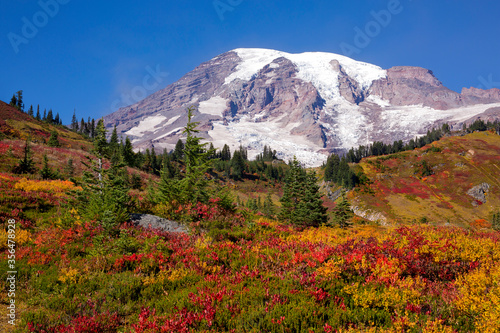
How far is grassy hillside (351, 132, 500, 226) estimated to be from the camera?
317 feet

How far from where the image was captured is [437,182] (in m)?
119

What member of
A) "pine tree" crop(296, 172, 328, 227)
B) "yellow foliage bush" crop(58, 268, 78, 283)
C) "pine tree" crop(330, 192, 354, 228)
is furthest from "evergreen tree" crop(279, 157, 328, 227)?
"yellow foliage bush" crop(58, 268, 78, 283)

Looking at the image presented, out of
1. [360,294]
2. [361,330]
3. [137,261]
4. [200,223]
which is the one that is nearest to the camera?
[361,330]

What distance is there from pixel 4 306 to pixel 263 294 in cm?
657

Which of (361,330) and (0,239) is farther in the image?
(0,239)

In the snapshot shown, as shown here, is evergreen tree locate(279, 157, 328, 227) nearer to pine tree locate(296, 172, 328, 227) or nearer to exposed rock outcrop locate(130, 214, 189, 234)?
pine tree locate(296, 172, 328, 227)

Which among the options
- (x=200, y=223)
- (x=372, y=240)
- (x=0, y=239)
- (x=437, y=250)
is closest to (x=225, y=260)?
(x=200, y=223)

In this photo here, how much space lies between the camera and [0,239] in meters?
9.34

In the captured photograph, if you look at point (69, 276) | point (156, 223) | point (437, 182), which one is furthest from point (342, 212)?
point (437, 182)

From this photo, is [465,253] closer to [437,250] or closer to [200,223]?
[437,250]

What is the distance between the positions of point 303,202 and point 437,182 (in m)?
114

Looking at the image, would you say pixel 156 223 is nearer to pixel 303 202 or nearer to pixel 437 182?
pixel 303 202

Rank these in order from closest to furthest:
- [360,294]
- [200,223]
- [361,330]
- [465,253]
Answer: [361,330] < [360,294] < [465,253] < [200,223]

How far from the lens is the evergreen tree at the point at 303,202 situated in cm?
3541
